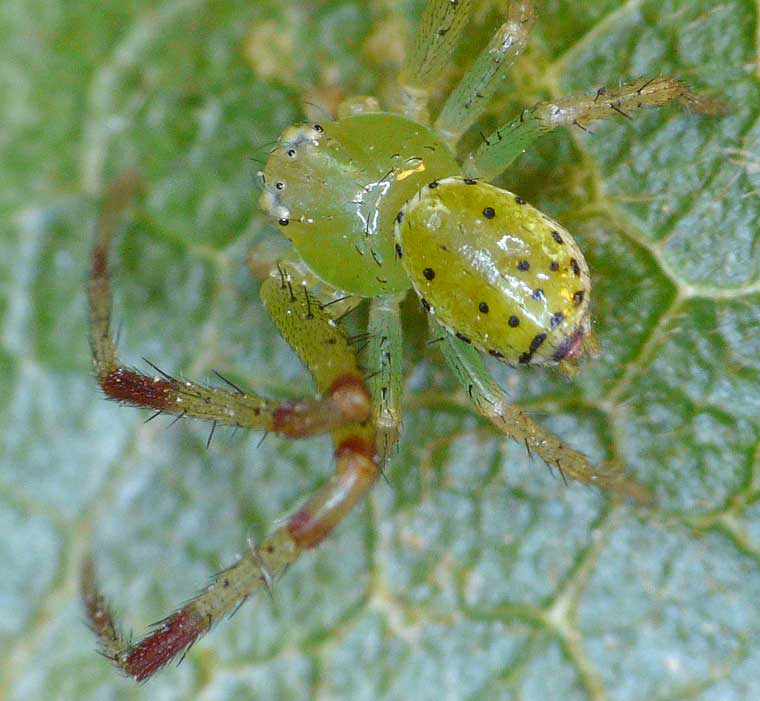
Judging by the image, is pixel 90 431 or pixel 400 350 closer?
pixel 400 350

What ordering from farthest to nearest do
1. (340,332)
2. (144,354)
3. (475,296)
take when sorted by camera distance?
(144,354) → (340,332) → (475,296)

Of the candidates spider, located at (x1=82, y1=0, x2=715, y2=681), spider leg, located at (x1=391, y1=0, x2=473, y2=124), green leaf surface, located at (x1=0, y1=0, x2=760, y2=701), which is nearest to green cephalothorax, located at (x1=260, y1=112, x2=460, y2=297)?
spider, located at (x1=82, y1=0, x2=715, y2=681)

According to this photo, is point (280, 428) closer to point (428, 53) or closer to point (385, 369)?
point (385, 369)

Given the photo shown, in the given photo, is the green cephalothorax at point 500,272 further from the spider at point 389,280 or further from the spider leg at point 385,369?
the spider leg at point 385,369

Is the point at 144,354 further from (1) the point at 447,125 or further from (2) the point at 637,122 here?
(2) the point at 637,122

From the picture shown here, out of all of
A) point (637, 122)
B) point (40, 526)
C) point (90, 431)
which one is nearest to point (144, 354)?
point (90, 431)

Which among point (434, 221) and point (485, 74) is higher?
point (485, 74)

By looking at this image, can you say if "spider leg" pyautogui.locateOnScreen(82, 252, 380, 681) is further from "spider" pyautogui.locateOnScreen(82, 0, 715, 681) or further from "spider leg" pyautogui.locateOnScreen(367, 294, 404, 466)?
"spider leg" pyautogui.locateOnScreen(367, 294, 404, 466)

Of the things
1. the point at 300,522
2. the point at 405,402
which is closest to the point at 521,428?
the point at 405,402
